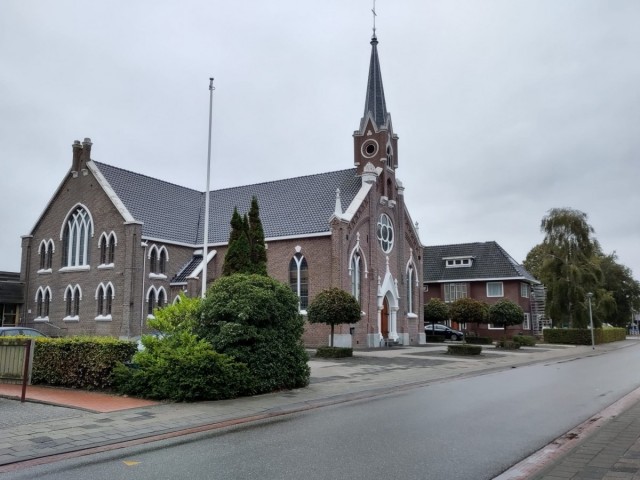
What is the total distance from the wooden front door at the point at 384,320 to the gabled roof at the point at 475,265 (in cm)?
2173

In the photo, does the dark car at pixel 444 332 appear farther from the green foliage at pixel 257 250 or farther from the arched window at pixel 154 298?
the green foliage at pixel 257 250

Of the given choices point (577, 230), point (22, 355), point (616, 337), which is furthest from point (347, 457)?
point (616, 337)

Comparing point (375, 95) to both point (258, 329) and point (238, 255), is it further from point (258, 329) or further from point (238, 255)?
point (258, 329)

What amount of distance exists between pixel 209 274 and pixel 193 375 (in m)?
25.6

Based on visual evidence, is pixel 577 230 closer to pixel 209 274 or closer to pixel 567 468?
pixel 209 274

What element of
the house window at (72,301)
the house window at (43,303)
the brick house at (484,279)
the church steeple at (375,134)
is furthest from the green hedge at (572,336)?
the house window at (43,303)

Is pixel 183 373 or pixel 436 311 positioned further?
pixel 436 311

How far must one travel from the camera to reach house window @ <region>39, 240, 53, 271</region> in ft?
130

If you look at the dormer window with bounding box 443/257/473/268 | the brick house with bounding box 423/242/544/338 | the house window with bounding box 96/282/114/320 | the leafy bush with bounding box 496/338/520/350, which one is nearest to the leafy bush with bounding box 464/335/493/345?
the leafy bush with bounding box 496/338/520/350

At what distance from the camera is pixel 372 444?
8570mm

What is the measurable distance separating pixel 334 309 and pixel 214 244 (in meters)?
13.7

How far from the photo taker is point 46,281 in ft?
128

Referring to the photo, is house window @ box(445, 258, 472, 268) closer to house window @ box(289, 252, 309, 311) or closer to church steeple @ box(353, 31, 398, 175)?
church steeple @ box(353, 31, 398, 175)

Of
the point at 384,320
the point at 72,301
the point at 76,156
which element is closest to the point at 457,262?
the point at 384,320
